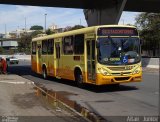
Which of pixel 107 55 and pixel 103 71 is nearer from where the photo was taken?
pixel 103 71

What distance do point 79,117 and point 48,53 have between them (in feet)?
48.4

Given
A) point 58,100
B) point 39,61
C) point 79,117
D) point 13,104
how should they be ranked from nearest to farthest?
point 79,117 → point 13,104 → point 58,100 → point 39,61

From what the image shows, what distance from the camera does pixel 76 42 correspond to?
20.0 metres

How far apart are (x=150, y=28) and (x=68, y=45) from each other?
157 ft

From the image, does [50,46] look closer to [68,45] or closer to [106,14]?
[68,45]

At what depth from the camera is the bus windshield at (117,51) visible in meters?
17.3

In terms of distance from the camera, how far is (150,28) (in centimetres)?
6738

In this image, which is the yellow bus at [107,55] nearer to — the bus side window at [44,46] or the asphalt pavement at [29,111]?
the asphalt pavement at [29,111]

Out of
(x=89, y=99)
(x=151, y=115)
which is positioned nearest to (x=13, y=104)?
(x=89, y=99)

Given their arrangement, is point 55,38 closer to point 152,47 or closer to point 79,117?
point 79,117

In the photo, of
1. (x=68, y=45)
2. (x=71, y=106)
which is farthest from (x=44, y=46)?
(x=71, y=106)

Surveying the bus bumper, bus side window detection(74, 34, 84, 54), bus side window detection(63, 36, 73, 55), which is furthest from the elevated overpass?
the bus bumper

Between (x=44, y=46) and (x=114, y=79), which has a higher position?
(x=44, y=46)

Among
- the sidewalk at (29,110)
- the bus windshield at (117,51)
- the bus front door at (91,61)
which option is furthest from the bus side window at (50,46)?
the sidewalk at (29,110)
